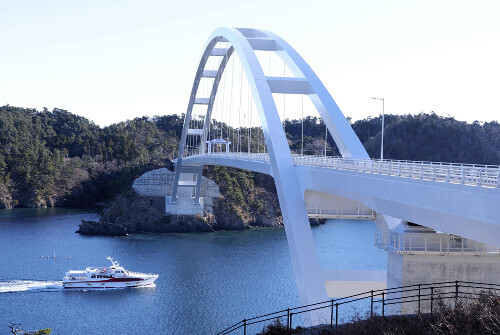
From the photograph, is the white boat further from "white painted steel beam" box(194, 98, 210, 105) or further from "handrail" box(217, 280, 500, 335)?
"white painted steel beam" box(194, 98, 210, 105)

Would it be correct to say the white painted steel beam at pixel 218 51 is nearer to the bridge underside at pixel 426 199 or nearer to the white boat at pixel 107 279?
the white boat at pixel 107 279

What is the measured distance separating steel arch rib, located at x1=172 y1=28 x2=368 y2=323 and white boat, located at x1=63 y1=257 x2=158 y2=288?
12734mm

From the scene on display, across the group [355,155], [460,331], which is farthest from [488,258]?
[355,155]

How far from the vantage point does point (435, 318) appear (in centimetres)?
1020

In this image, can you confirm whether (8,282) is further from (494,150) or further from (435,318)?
(494,150)

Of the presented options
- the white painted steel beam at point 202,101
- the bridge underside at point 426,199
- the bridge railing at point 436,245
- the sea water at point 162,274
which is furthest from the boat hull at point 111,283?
the bridge railing at point 436,245

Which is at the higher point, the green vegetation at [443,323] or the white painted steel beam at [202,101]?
the white painted steel beam at [202,101]

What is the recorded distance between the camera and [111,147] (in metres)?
82.0

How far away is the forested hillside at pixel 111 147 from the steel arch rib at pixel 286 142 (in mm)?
36284

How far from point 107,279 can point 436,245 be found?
21.4m

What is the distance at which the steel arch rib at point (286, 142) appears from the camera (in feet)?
57.1

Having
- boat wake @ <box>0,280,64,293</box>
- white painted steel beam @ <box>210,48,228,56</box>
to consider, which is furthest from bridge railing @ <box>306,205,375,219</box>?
white painted steel beam @ <box>210,48,228,56</box>

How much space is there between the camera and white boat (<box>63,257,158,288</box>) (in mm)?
31969

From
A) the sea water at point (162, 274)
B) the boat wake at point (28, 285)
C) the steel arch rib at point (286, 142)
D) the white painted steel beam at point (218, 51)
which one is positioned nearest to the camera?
the steel arch rib at point (286, 142)
